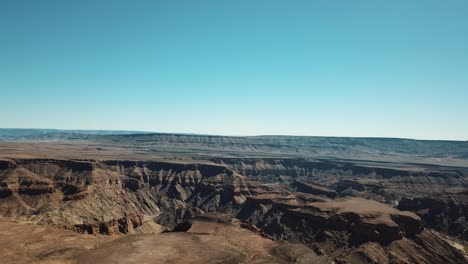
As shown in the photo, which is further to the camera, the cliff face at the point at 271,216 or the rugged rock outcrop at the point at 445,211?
the rugged rock outcrop at the point at 445,211

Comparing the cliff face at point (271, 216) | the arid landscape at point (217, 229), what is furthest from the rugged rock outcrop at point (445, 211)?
the cliff face at point (271, 216)

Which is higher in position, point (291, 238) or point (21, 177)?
point (21, 177)

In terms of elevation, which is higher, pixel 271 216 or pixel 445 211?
pixel 445 211

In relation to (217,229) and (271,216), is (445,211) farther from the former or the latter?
(217,229)

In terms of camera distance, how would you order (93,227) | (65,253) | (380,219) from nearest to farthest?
(65,253)
(93,227)
(380,219)

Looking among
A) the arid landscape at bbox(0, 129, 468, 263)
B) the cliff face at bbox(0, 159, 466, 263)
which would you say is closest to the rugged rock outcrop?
the arid landscape at bbox(0, 129, 468, 263)

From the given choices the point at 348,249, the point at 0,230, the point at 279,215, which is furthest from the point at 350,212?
the point at 0,230

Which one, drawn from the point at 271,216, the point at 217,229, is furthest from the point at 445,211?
the point at 217,229

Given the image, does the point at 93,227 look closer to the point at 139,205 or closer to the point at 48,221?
the point at 48,221

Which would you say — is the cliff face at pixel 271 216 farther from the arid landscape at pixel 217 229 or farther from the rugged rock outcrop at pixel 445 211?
the rugged rock outcrop at pixel 445 211

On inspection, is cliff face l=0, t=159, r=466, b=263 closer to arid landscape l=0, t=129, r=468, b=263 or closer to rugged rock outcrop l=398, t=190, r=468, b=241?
arid landscape l=0, t=129, r=468, b=263

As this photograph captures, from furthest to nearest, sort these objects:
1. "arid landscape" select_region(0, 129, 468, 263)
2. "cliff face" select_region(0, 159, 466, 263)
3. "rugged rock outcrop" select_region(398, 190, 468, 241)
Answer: "rugged rock outcrop" select_region(398, 190, 468, 241) → "cliff face" select_region(0, 159, 466, 263) → "arid landscape" select_region(0, 129, 468, 263)
